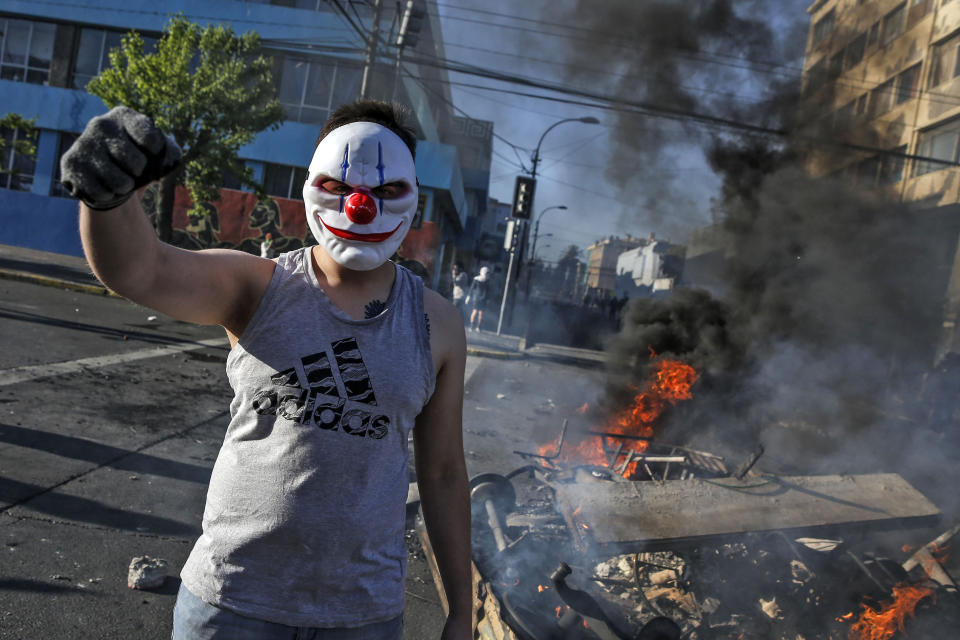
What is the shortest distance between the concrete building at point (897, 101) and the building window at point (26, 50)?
21767 millimetres

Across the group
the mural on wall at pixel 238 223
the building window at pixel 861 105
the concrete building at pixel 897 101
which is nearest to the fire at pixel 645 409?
the concrete building at pixel 897 101

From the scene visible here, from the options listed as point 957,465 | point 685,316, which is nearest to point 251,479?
point 957,465

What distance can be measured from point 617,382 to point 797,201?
5042 mm

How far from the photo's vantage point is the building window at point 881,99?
13781 mm

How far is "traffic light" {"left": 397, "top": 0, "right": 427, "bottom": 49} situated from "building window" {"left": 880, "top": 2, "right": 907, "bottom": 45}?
362 inches

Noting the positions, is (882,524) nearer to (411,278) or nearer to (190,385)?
(411,278)

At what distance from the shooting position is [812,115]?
41.4 feet

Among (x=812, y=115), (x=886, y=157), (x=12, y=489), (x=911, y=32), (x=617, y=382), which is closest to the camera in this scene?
(x=12, y=489)

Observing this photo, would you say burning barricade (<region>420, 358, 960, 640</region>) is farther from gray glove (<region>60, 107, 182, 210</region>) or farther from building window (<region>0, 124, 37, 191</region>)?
building window (<region>0, 124, 37, 191</region>)

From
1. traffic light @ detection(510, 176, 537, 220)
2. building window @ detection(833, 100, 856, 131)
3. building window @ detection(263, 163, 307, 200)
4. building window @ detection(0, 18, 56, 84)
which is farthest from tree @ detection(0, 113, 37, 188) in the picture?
building window @ detection(833, 100, 856, 131)

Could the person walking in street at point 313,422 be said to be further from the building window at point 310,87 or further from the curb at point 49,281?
the building window at point 310,87

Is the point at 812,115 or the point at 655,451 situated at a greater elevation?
the point at 812,115

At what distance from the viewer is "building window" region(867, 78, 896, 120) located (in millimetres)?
13781

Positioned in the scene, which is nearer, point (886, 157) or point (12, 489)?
point (12, 489)
